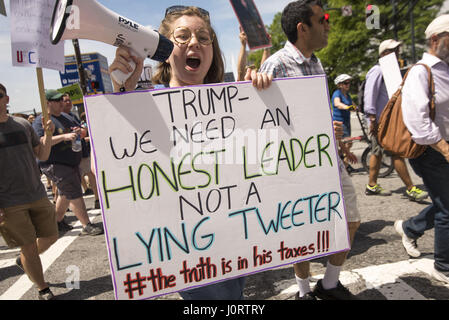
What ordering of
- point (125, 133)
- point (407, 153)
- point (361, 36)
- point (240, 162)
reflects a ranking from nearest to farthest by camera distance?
1. point (125, 133)
2. point (240, 162)
3. point (407, 153)
4. point (361, 36)

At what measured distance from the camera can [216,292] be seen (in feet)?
5.23

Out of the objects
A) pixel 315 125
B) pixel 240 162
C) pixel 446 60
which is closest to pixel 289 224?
pixel 240 162

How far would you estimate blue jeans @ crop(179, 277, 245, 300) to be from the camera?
5.15ft

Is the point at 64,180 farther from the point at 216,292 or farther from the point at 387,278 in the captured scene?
the point at 387,278

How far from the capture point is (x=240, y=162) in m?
1.58

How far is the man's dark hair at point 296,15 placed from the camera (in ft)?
8.02

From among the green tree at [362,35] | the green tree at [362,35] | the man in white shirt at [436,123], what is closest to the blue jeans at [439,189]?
the man in white shirt at [436,123]

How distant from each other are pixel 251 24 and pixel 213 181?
97.8 inches

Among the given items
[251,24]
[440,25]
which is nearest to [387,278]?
[440,25]

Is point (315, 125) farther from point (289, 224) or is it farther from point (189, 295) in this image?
point (189, 295)

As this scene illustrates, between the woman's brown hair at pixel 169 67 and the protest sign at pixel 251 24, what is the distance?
1691mm

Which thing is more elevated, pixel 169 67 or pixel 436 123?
pixel 169 67
